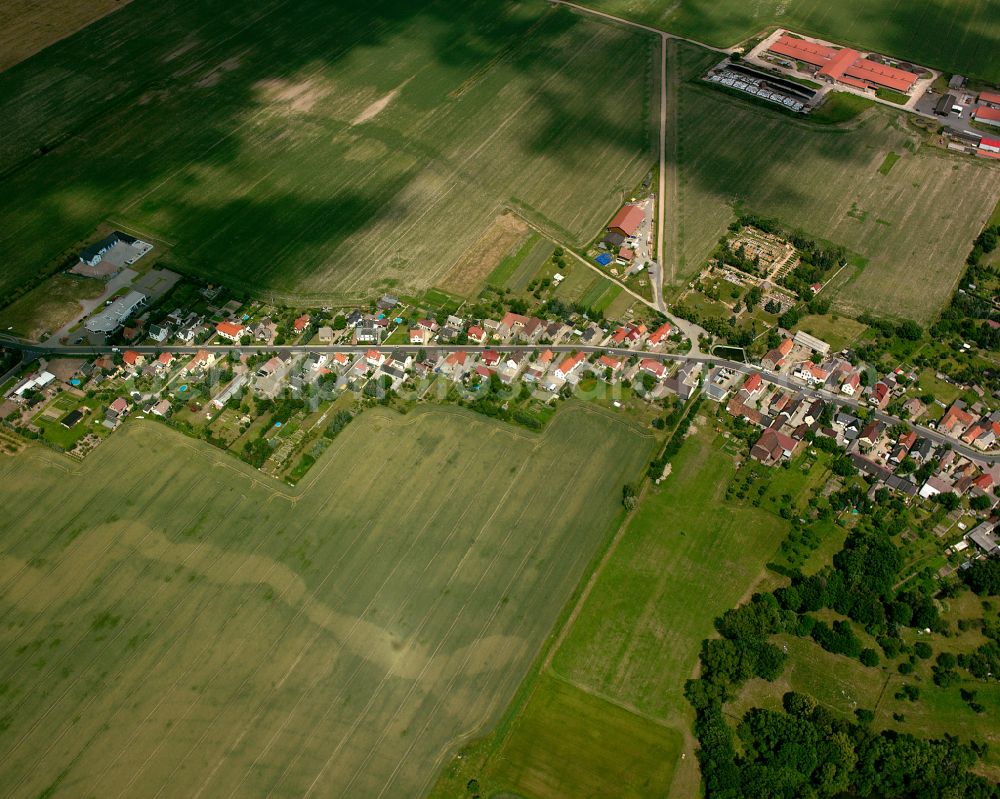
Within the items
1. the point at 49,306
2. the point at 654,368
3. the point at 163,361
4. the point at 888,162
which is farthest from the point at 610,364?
the point at 49,306

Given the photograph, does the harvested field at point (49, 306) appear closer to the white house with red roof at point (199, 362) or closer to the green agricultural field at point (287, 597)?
the white house with red roof at point (199, 362)

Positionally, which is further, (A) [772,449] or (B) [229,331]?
(B) [229,331]

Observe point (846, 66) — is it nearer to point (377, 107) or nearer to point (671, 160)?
point (671, 160)

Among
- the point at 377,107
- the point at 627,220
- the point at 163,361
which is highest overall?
the point at 627,220

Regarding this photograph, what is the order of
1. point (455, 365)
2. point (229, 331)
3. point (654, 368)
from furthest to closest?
point (229, 331), point (455, 365), point (654, 368)

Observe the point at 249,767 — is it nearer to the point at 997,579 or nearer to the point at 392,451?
the point at 392,451

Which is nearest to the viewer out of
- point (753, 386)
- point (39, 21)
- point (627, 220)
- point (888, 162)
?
point (753, 386)

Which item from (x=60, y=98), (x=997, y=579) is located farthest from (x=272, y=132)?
(x=997, y=579)

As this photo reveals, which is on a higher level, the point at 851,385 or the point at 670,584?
the point at 851,385
